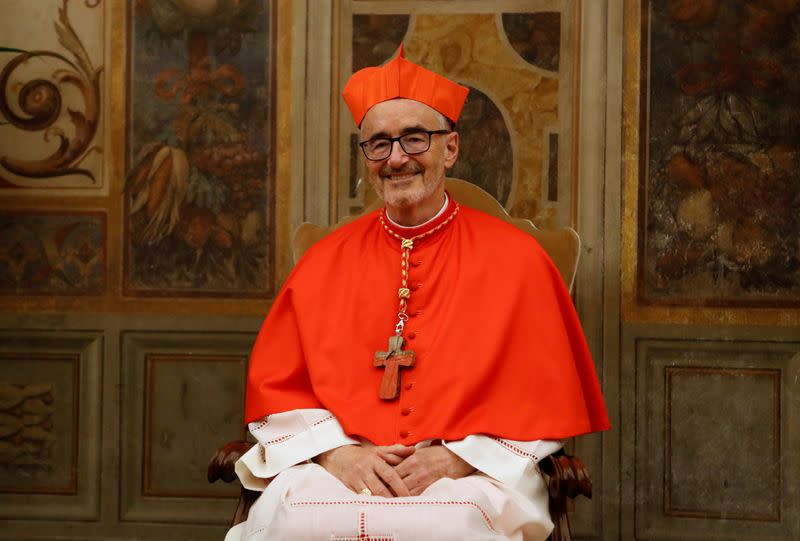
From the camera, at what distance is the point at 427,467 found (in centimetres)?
287

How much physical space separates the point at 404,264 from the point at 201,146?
62.4 inches

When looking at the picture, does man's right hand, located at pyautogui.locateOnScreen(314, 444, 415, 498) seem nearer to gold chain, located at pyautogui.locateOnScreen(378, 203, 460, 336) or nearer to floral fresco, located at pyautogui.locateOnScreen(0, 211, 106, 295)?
gold chain, located at pyautogui.locateOnScreen(378, 203, 460, 336)

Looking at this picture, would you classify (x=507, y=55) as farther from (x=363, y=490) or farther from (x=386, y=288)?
(x=363, y=490)

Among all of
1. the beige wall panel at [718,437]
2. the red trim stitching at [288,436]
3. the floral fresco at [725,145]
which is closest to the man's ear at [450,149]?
the red trim stitching at [288,436]

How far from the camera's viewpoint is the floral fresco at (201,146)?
4.41m

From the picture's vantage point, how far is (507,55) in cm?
430

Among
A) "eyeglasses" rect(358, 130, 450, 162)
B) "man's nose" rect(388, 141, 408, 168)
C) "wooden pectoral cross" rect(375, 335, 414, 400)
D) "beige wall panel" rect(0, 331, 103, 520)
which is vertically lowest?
"beige wall panel" rect(0, 331, 103, 520)

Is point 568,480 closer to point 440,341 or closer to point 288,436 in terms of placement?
point 440,341

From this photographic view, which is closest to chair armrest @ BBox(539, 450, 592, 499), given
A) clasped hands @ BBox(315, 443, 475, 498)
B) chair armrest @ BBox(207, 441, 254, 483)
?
clasped hands @ BBox(315, 443, 475, 498)

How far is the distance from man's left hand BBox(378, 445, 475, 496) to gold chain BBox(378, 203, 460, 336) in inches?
16.7

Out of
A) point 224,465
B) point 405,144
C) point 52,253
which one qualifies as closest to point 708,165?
point 405,144

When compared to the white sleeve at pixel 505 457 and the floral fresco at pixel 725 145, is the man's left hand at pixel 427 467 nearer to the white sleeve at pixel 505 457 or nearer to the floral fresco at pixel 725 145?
the white sleeve at pixel 505 457

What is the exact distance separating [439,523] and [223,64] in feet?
8.47

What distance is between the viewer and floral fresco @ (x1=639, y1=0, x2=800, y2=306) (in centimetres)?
424
